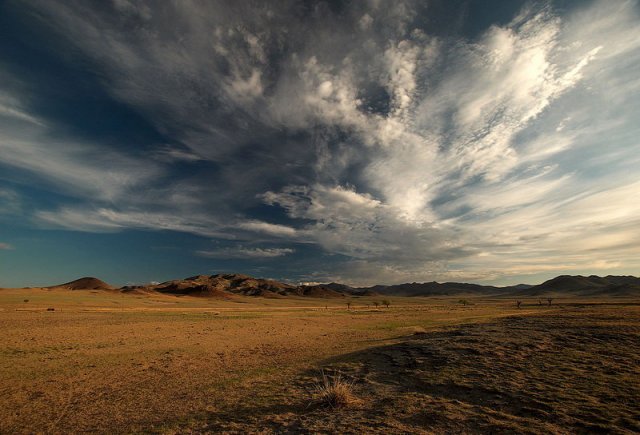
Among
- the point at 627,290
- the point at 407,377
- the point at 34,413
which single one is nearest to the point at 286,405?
the point at 407,377

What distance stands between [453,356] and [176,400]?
1119 cm

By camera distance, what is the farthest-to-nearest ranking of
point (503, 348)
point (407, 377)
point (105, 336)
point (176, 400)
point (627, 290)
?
point (627, 290) → point (105, 336) → point (503, 348) → point (407, 377) → point (176, 400)

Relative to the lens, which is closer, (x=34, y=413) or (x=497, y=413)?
(x=497, y=413)

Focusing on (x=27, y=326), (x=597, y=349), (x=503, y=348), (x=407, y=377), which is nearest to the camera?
(x=407, y=377)

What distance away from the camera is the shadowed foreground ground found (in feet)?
24.0

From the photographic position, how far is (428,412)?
8.23 meters

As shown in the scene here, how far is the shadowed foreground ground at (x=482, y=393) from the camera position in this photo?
24.0ft

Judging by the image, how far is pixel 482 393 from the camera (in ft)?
30.9

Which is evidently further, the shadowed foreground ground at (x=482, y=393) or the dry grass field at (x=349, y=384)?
the dry grass field at (x=349, y=384)

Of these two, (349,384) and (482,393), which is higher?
(482,393)

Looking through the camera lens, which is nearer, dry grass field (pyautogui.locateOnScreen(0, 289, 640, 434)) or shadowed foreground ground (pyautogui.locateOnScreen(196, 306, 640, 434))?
shadowed foreground ground (pyautogui.locateOnScreen(196, 306, 640, 434))

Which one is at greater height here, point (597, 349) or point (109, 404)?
point (597, 349)

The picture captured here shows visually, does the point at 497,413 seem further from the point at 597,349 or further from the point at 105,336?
the point at 105,336

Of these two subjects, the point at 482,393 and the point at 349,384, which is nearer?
the point at 482,393
